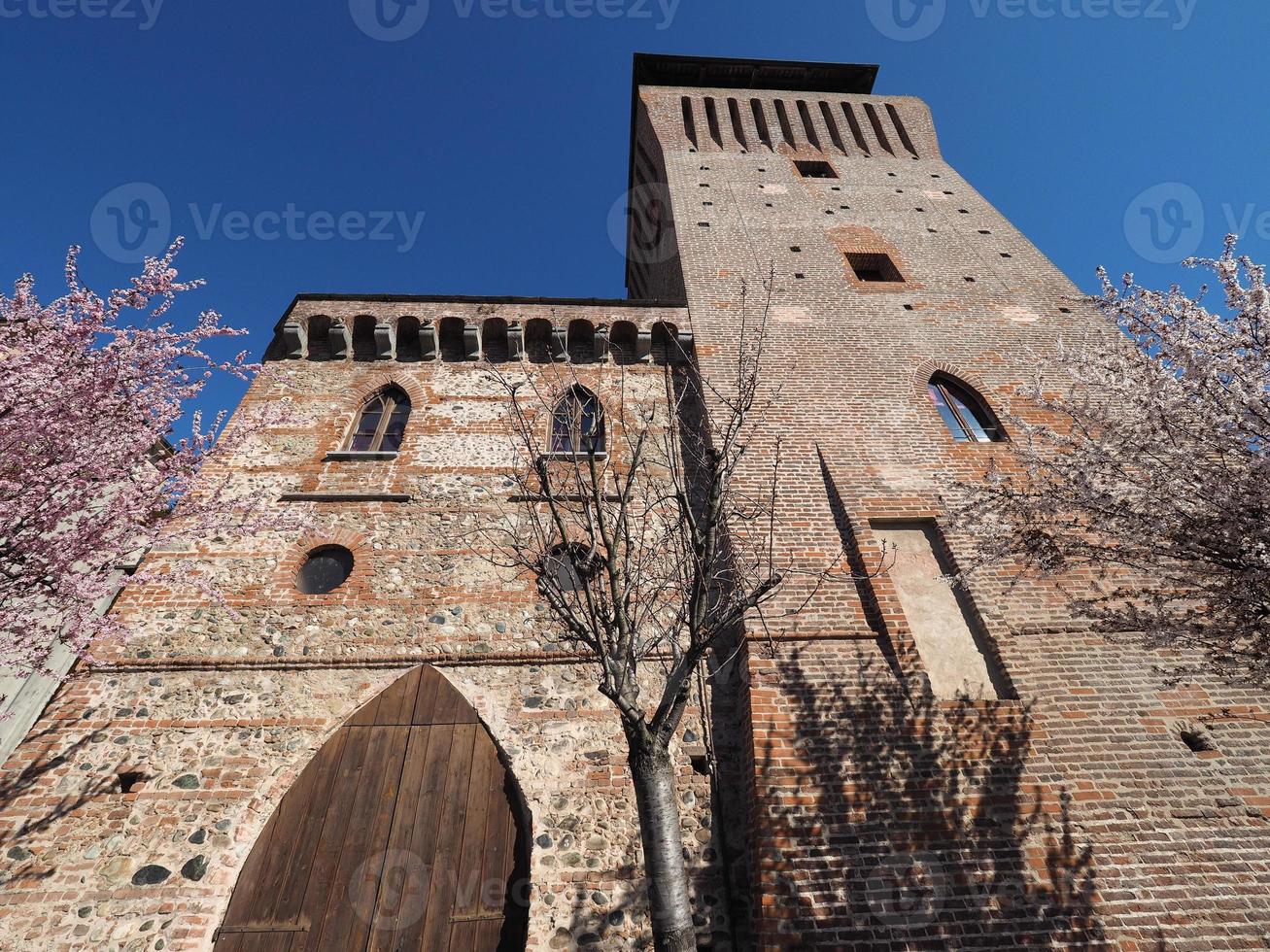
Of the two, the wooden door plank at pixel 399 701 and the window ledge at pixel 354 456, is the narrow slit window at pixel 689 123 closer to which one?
the window ledge at pixel 354 456

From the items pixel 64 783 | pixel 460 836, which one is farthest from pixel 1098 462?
pixel 64 783

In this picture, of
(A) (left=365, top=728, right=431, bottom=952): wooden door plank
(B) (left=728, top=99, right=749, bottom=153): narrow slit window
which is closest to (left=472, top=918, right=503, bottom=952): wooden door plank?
(A) (left=365, top=728, right=431, bottom=952): wooden door plank

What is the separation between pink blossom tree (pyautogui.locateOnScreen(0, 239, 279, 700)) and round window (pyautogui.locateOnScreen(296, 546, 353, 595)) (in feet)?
4.55

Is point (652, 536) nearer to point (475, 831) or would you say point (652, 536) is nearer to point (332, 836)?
point (475, 831)

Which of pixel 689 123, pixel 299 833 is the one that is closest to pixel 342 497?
pixel 299 833

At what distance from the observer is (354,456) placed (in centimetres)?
803

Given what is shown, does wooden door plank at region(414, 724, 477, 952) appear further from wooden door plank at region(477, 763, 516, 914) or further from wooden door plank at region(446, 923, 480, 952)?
wooden door plank at region(477, 763, 516, 914)

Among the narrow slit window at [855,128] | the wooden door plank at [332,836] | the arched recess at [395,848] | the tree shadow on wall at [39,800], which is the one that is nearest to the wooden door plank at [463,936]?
the arched recess at [395,848]

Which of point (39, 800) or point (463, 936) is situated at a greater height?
Result: point (39, 800)

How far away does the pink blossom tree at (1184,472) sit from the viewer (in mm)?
4047

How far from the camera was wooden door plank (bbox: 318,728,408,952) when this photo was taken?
4.82m

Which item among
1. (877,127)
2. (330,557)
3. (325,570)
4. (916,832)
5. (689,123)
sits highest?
(689,123)

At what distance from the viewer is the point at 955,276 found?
11.4m

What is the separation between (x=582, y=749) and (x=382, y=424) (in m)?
5.66
